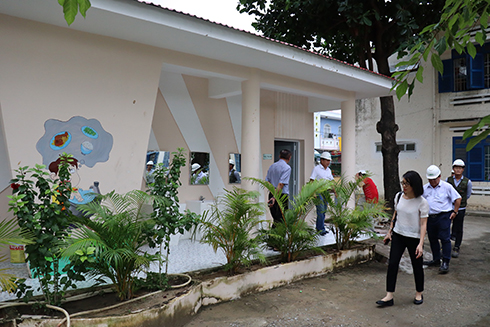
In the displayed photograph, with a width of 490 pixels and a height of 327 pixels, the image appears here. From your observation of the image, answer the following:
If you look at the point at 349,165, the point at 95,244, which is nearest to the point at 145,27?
the point at 95,244

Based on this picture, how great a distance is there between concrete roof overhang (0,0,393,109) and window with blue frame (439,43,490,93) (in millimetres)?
7523

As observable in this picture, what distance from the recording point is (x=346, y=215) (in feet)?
20.5

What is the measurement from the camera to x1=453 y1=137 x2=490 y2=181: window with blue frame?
13.9m

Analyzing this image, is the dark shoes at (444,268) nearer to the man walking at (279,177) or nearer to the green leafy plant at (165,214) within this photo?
the man walking at (279,177)

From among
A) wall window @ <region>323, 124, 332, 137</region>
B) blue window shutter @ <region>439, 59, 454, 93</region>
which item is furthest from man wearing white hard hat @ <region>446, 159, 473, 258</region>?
wall window @ <region>323, 124, 332, 137</region>

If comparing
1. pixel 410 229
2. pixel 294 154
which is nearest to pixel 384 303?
pixel 410 229

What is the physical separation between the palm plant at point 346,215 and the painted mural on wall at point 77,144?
3.58 m

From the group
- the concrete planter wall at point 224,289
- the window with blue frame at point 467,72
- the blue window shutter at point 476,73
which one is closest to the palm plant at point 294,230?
the concrete planter wall at point 224,289

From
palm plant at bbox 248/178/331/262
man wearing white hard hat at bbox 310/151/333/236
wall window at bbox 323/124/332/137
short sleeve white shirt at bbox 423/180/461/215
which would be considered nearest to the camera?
palm plant at bbox 248/178/331/262

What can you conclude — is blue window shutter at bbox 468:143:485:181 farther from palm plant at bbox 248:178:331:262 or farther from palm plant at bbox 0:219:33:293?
palm plant at bbox 0:219:33:293

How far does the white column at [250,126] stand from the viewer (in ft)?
23.3

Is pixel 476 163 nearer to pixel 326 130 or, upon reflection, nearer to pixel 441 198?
pixel 441 198

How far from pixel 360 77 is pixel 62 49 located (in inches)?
225

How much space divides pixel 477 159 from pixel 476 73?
125 inches
